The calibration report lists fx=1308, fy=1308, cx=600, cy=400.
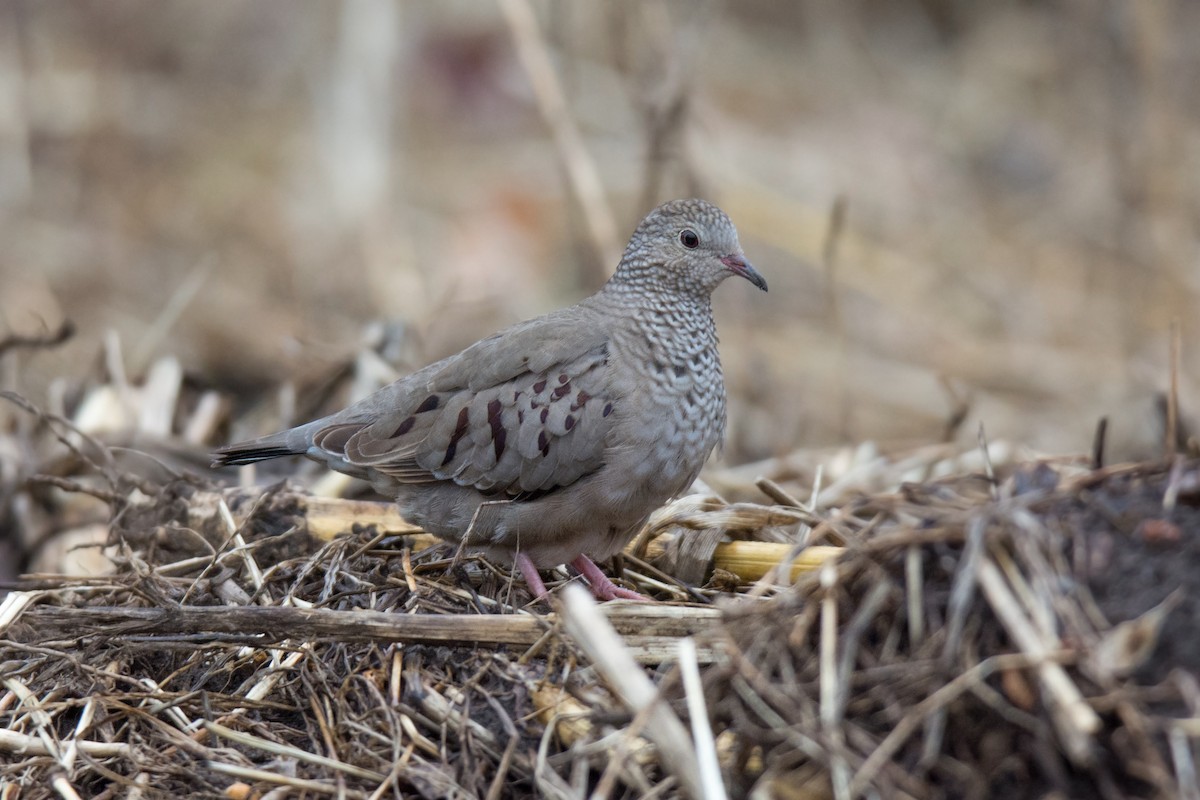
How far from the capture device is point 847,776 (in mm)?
2354

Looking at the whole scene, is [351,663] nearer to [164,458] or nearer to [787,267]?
[164,458]

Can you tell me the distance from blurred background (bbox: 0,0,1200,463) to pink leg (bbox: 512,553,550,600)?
185 cm

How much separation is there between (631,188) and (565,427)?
6.04 m

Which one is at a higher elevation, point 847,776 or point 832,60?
point 832,60

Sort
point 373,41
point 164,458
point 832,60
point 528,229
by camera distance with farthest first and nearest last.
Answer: point 832,60, point 528,229, point 373,41, point 164,458

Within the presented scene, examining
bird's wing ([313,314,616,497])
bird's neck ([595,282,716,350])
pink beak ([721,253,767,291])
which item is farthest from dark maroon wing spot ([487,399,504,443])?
pink beak ([721,253,767,291])

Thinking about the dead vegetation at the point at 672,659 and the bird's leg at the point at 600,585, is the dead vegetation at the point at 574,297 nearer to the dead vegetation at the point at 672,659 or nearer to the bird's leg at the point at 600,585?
the dead vegetation at the point at 672,659

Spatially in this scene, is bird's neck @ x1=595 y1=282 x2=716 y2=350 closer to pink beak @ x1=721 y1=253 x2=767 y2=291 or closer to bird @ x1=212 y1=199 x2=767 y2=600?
bird @ x1=212 y1=199 x2=767 y2=600

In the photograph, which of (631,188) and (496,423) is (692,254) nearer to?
(496,423)

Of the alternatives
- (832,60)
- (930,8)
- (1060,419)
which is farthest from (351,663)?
(930,8)

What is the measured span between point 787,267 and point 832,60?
2970 millimetres

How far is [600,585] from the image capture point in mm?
3943

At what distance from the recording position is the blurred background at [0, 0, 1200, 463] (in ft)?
23.2

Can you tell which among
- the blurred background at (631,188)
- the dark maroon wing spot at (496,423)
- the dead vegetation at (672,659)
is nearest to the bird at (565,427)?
the dark maroon wing spot at (496,423)
